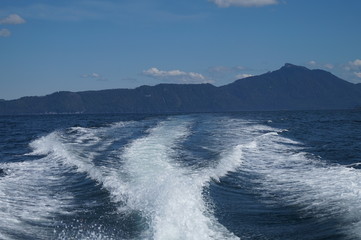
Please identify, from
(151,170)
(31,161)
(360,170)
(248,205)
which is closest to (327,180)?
(360,170)

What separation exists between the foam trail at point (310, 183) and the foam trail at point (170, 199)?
2590 millimetres

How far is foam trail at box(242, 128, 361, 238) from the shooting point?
10.8 m

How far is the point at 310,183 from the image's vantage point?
14484mm

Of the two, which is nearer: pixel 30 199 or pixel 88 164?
pixel 30 199

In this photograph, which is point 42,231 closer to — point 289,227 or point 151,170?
point 289,227

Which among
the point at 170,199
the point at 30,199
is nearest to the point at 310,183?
the point at 170,199

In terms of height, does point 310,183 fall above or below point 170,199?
below

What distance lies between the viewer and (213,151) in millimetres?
22297

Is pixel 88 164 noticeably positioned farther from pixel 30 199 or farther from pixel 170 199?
pixel 170 199

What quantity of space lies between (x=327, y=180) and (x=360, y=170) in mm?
2579

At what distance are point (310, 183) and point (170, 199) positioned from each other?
5.80m

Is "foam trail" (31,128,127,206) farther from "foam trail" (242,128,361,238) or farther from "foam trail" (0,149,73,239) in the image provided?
"foam trail" (242,128,361,238)

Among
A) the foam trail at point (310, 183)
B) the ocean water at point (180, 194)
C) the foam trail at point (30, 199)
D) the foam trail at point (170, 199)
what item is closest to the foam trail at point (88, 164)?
the ocean water at point (180, 194)

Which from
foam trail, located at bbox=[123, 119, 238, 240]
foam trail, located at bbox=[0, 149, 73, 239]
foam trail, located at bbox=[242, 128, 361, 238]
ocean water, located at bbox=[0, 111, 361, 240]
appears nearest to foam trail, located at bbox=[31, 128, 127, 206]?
ocean water, located at bbox=[0, 111, 361, 240]
